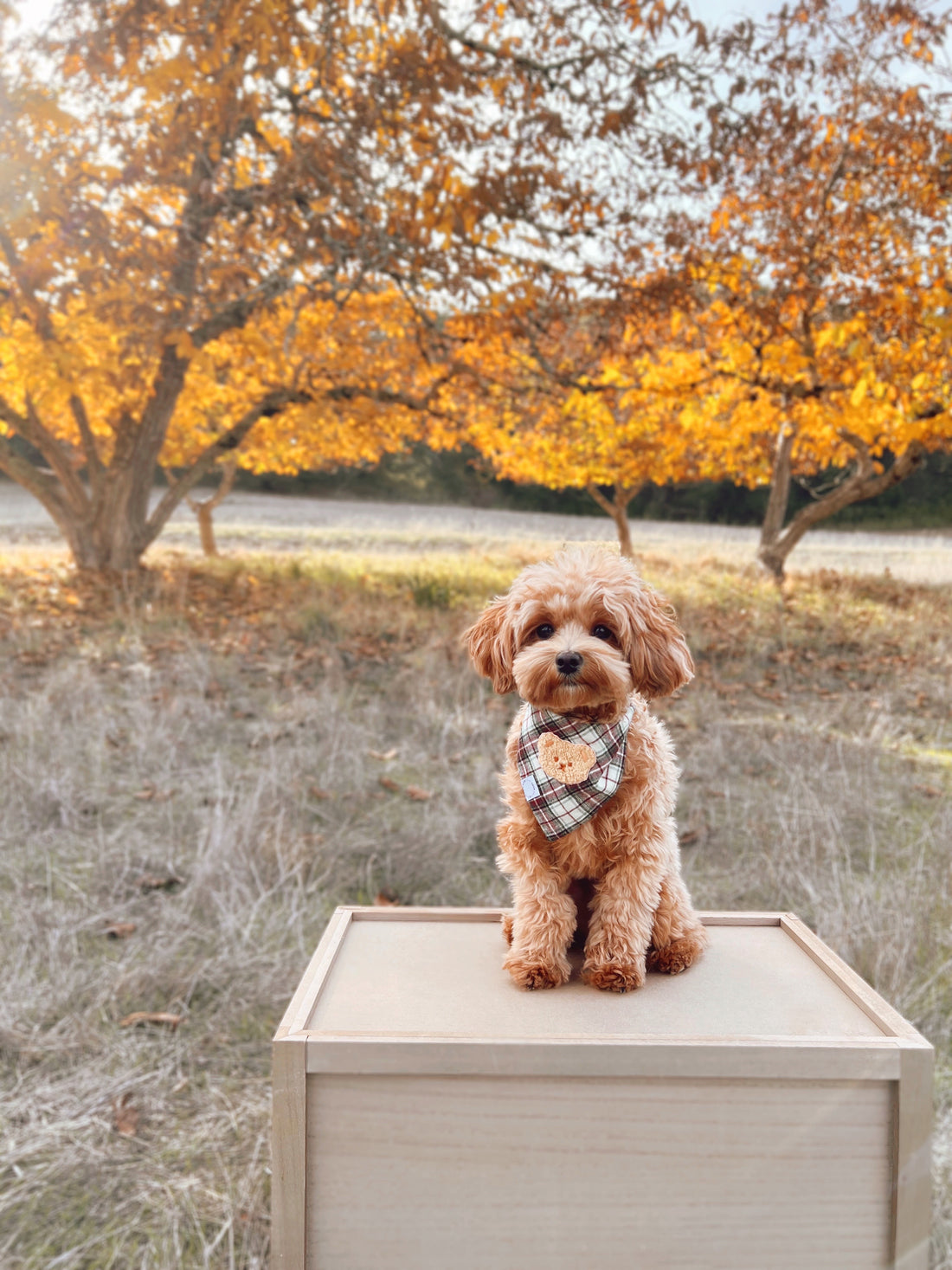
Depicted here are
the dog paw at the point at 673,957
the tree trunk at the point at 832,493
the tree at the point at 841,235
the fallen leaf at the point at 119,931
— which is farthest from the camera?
the tree trunk at the point at 832,493

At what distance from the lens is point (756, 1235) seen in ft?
4.99

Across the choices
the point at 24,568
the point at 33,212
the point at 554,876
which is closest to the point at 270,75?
the point at 33,212

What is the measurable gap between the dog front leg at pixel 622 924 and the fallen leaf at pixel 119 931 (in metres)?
2.14

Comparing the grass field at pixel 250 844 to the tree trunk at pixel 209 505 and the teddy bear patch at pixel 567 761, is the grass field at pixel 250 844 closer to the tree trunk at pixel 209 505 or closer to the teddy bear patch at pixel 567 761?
the teddy bear patch at pixel 567 761

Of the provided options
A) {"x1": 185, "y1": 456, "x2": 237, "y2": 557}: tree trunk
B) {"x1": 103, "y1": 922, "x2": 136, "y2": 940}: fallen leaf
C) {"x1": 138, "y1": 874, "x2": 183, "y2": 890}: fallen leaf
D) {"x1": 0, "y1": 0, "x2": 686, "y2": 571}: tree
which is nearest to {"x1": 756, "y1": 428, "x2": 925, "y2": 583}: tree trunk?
{"x1": 0, "y1": 0, "x2": 686, "y2": 571}: tree

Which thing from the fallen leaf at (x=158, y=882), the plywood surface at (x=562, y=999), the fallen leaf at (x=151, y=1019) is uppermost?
the plywood surface at (x=562, y=999)

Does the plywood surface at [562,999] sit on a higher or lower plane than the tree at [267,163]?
lower

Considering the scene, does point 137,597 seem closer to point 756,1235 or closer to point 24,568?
point 24,568

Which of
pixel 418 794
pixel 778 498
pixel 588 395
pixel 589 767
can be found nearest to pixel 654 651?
pixel 589 767

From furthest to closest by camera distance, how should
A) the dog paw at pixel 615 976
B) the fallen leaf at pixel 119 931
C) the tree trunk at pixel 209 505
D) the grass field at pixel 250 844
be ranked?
1. the tree trunk at pixel 209 505
2. the fallen leaf at pixel 119 931
3. the grass field at pixel 250 844
4. the dog paw at pixel 615 976

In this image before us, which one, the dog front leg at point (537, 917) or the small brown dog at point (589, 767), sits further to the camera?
the dog front leg at point (537, 917)

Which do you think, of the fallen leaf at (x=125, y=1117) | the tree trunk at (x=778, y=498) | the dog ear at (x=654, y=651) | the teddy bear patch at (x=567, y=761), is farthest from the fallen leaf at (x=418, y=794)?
the tree trunk at (x=778, y=498)

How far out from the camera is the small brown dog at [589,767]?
1.52 meters

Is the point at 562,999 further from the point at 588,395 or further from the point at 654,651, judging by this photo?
the point at 588,395
